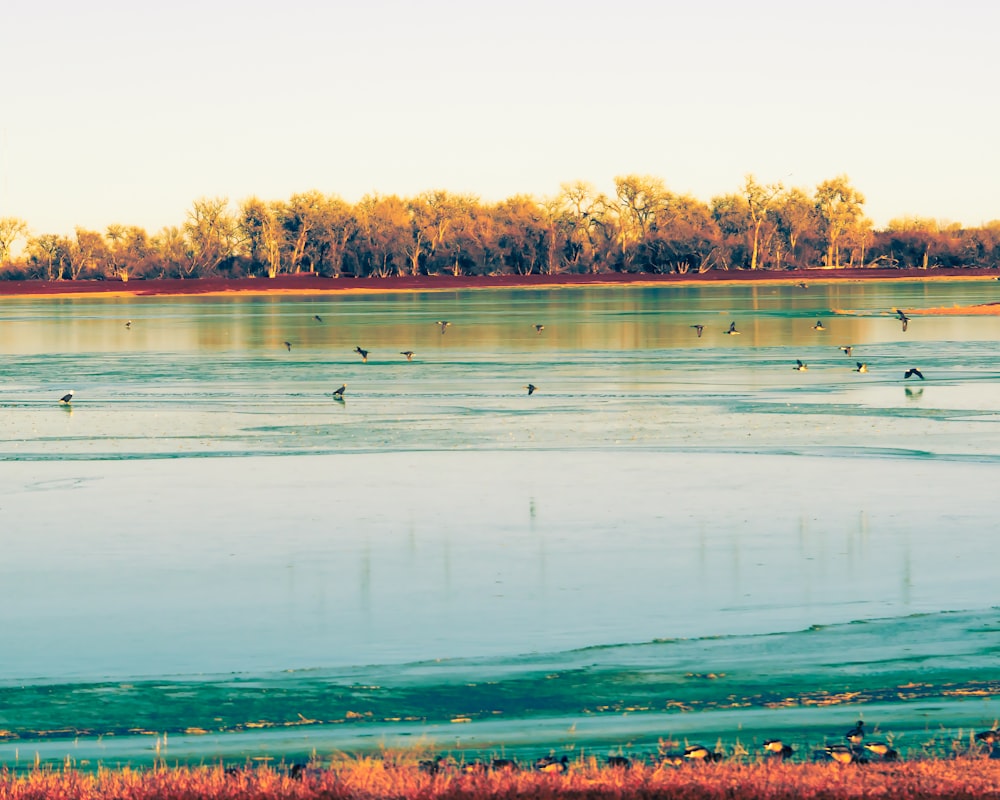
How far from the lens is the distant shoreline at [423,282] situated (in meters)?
145

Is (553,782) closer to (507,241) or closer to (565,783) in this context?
(565,783)

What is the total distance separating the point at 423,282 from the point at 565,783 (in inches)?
5679

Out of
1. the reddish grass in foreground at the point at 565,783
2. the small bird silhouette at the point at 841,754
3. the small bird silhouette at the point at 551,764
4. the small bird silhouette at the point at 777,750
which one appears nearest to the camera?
the reddish grass in foreground at the point at 565,783

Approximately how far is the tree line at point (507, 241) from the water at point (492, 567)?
130797 millimetres

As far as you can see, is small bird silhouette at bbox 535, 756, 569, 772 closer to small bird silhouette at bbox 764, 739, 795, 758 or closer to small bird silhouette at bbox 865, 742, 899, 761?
small bird silhouette at bbox 764, 739, 795, 758

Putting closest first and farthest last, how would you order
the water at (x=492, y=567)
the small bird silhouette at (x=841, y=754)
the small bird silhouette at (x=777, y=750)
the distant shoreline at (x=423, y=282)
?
1. the small bird silhouette at (x=841, y=754)
2. the small bird silhouette at (x=777, y=750)
3. the water at (x=492, y=567)
4. the distant shoreline at (x=423, y=282)

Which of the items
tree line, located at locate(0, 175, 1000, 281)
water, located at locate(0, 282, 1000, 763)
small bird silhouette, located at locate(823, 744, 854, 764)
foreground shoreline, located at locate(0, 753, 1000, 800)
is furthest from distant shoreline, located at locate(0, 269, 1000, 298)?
foreground shoreline, located at locate(0, 753, 1000, 800)

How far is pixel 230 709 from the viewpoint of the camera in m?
9.22

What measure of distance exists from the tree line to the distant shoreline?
372 cm

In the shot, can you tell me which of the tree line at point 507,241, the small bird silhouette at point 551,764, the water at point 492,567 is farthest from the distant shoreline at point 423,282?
the small bird silhouette at point 551,764

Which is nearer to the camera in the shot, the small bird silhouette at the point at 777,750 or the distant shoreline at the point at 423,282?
the small bird silhouette at the point at 777,750

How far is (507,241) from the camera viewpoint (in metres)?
158

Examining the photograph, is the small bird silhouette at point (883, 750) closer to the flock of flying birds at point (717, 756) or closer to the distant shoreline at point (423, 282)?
the flock of flying birds at point (717, 756)

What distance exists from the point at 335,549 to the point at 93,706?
5168 mm
